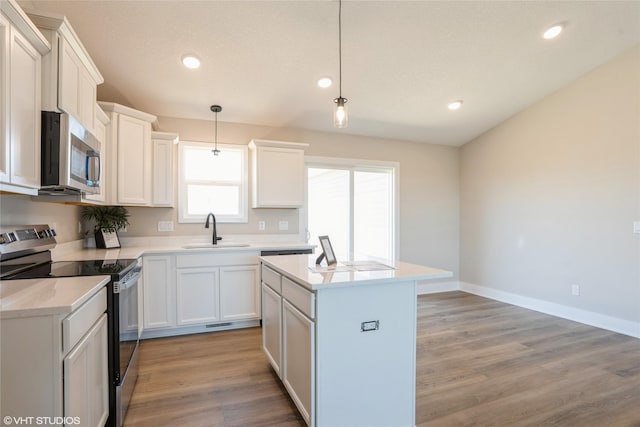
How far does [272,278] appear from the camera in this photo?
2262mm

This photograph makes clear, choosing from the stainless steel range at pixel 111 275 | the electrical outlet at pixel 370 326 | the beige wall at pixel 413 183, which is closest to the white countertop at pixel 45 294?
the stainless steel range at pixel 111 275

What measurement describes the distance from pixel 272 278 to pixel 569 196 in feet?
12.1

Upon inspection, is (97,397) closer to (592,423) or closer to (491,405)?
(491,405)

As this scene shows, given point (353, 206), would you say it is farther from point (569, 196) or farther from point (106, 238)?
point (106, 238)

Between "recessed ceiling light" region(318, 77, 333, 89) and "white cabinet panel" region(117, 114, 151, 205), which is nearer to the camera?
"white cabinet panel" region(117, 114, 151, 205)

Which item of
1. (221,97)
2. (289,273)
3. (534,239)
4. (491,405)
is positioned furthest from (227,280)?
(534,239)

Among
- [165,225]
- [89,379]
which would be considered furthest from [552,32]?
[165,225]

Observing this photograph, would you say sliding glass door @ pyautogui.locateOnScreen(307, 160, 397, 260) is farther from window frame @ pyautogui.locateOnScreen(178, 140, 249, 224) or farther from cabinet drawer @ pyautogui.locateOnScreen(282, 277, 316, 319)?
cabinet drawer @ pyautogui.locateOnScreen(282, 277, 316, 319)

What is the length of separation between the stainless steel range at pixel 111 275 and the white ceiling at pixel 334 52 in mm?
1653

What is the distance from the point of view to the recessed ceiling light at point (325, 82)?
319 cm

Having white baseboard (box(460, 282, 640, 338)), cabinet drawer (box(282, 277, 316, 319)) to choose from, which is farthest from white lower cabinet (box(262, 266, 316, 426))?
white baseboard (box(460, 282, 640, 338))

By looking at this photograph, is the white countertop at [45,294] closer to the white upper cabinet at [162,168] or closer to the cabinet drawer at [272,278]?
the cabinet drawer at [272,278]

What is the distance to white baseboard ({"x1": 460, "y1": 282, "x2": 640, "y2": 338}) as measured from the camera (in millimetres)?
3242

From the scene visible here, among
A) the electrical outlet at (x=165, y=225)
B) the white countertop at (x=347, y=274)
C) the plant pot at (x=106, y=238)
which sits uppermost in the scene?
the electrical outlet at (x=165, y=225)
